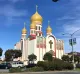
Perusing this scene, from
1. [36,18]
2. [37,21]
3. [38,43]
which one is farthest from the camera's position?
[37,21]

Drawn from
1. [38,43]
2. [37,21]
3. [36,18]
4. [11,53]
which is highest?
[36,18]

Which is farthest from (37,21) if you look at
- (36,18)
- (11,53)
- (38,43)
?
(11,53)

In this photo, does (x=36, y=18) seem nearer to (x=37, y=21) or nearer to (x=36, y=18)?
(x=36, y=18)

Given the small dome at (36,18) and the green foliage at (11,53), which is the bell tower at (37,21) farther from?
the green foliage at (11,53)

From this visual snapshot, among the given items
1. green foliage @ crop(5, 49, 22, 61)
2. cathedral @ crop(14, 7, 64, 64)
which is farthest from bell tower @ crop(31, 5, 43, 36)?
green foliage @ crop(5, 49, 22, 61)

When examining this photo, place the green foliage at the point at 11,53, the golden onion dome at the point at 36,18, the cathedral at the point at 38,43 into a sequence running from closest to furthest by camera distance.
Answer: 1. the green foliage at the point at 11,53
2. the cathedral at the point at 38,43
3. the golden onion dome at the point at 36,18

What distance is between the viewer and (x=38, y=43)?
375ft

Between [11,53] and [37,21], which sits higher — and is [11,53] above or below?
below

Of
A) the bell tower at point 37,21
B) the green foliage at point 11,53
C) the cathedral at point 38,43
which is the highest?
the bell tower at point 37,21

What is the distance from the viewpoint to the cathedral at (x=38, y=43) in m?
114

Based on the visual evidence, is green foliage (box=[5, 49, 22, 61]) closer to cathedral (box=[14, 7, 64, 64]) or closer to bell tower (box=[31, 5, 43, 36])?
cathedral (box=[14, 7, 64, 64])

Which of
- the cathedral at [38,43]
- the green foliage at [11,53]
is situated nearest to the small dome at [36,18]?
the cathedral at [38,43]

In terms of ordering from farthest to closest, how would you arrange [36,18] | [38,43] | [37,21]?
[37,21]
[36,18]
[38,43]

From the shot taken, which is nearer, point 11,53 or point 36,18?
point 11,53
